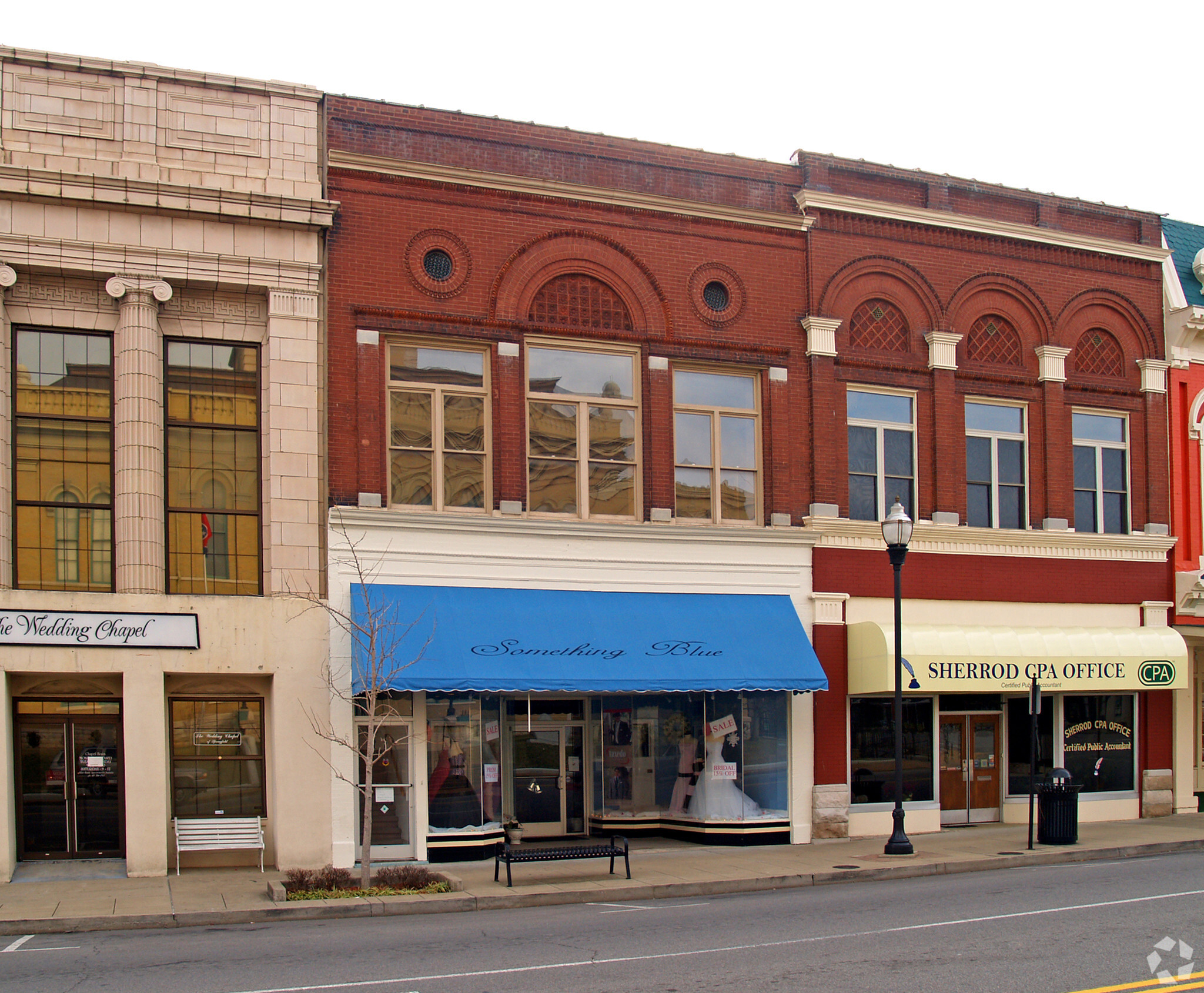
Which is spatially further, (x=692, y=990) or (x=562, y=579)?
(x=562, y=579)

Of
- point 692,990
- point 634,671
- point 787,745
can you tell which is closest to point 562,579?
point 634,671

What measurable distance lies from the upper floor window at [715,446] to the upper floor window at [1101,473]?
22.5ft

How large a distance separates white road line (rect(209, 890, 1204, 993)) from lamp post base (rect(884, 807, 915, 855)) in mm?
4956

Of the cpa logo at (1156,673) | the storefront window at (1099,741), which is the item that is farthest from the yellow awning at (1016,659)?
the storefront window at (1099,741)

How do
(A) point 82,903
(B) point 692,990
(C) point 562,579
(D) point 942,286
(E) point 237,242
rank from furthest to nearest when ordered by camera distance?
(D) point 942,286 < (C) point 562,579 < (E) point 237,242 < (A) point 82,903 < (B) point 692,990

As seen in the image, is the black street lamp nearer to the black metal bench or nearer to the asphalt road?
the asphalt road

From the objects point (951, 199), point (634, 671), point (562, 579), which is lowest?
point (634, 671)

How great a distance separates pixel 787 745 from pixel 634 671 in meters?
3.60

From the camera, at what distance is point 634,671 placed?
60.4 feet

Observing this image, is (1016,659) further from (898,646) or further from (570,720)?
(570,720)

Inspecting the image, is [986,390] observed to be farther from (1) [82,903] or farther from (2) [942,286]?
(1) [82,903]

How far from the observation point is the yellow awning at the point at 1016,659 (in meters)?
20.5

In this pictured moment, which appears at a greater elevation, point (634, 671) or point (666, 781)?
point (634, 671)

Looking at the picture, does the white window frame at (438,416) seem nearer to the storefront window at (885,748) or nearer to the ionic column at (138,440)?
the ionic column at (138,440)
